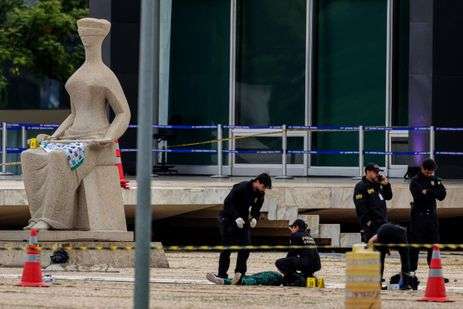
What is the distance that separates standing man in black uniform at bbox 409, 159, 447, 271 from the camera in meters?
24.1

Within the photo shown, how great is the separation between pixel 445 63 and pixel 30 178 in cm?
1159

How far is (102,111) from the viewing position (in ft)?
86.7

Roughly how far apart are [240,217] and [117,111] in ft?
10.4

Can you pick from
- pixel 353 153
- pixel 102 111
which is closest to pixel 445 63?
pixel 353 153

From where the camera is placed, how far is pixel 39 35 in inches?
1918

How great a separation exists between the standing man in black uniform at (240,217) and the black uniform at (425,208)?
198 centimetres

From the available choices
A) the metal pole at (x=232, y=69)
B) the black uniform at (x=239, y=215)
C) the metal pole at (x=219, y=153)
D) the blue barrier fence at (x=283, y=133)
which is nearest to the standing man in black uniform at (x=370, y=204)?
the black uniform at (x=239, y=215)

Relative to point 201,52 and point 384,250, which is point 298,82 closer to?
point 201,52

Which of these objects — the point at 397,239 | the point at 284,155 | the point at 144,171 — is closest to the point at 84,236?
the point at 397,239

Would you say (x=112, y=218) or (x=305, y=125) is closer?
(x=112, y=218)

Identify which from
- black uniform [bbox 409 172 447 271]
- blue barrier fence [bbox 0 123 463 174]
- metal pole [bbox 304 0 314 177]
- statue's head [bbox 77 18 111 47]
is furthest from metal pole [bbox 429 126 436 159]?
statue's head [bbox 77 18 111 47]

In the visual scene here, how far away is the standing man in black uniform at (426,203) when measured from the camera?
2414cm

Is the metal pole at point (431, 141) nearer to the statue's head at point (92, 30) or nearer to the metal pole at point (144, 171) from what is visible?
the statue's head at point (92, 30)

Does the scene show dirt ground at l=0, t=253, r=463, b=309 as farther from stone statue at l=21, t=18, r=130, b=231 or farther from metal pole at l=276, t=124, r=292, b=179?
metal pole at l=276, t=124, r=292, b=179
